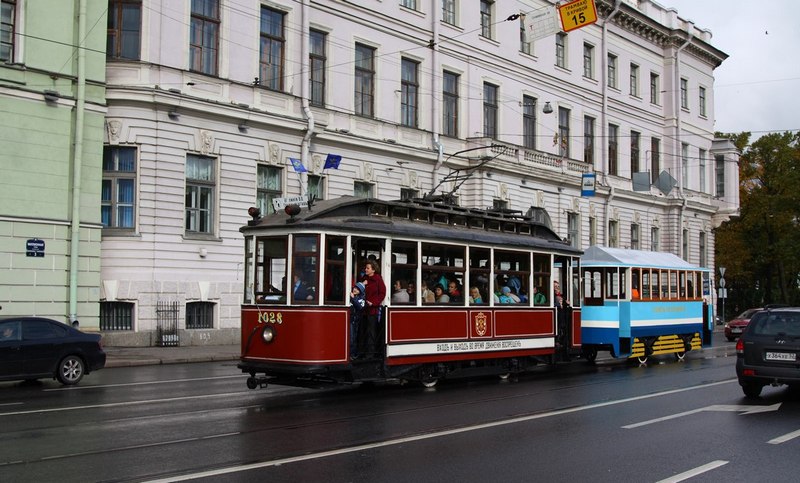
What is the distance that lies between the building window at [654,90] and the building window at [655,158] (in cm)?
241

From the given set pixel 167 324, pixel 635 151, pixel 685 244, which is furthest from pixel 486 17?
pixel 685 244

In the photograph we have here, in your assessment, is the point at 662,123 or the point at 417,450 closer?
the point at 417,450

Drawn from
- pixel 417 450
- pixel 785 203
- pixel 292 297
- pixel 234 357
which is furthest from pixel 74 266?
pixel 785 203

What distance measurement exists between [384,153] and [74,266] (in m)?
13.6

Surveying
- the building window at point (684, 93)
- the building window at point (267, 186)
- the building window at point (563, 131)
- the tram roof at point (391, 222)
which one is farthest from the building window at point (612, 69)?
the tram roof at point (391, 222)

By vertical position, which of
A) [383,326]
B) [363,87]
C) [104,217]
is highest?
[363,87]

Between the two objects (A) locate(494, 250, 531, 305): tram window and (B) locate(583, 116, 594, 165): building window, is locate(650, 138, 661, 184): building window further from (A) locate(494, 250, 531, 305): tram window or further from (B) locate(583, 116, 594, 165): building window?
(A) locate(494, 250, 531, 305): tram window

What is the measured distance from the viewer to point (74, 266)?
23062 mm

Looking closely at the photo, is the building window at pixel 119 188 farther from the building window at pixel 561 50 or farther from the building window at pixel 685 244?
the building window at pixel 685 244

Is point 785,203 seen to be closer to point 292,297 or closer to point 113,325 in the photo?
point 113,325

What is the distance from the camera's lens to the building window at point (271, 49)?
2895 cm

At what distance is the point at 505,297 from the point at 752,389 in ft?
16.1

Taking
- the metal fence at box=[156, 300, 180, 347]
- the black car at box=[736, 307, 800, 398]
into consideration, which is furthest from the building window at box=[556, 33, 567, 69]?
the black car at box=[736, 307, 800, 398]

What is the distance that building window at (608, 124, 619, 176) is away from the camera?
161ft
